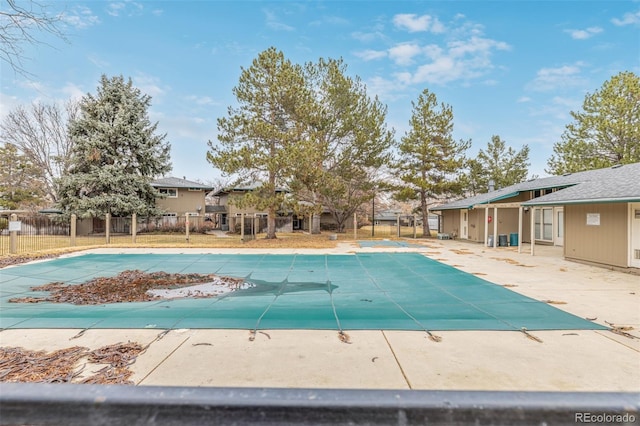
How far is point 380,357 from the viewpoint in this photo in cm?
364

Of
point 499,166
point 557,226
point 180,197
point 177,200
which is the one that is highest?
point 499,166

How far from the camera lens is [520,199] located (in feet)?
59.3

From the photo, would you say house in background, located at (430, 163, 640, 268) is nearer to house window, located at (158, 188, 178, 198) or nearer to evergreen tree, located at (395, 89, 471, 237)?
evergreen tree, located at (395, 89, 471, 237)

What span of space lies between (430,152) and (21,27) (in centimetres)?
2150

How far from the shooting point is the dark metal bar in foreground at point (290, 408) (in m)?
0.67

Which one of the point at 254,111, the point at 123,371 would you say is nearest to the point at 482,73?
the point at 254,111

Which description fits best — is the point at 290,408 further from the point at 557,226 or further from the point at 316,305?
the point at 557,226

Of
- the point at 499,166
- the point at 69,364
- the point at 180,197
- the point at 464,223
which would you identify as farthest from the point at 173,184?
the point at 499,166

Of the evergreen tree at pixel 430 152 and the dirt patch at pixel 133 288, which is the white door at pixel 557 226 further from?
the dirt patch at pixel 133 288

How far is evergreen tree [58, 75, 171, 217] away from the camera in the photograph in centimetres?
2080

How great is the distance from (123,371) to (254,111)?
52.1 feet

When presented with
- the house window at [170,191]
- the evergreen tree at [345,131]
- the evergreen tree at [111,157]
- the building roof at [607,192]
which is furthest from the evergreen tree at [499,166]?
the evergreen tree at [111,157]

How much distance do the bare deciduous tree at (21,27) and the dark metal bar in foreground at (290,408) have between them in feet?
13.3

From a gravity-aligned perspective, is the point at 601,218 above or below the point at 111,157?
below
